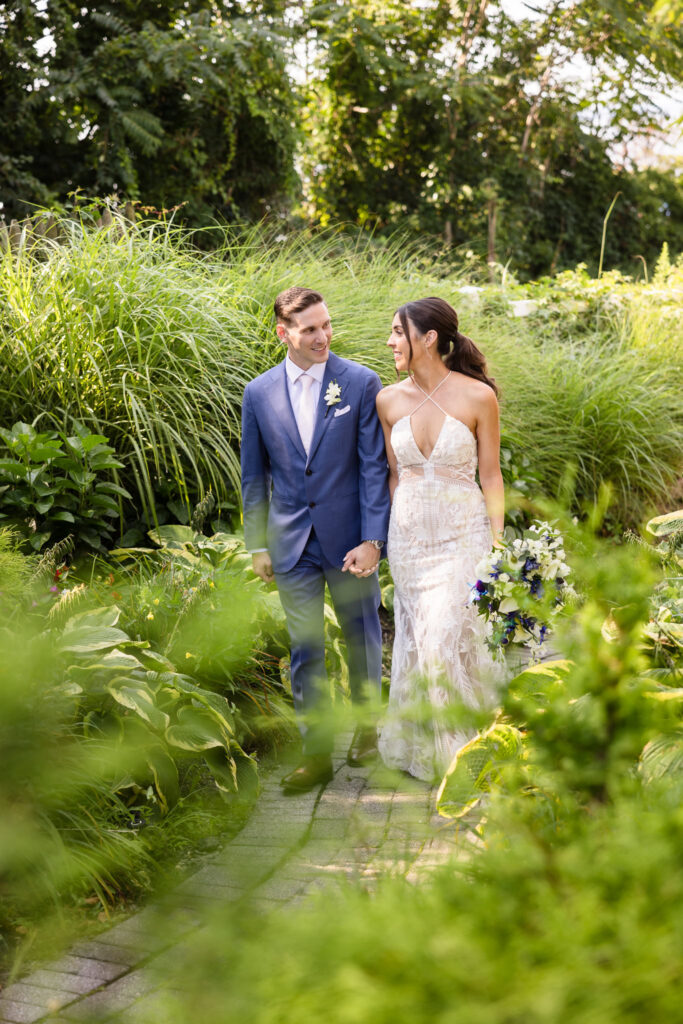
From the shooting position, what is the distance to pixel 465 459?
398 cm

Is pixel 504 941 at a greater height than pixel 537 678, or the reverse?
pixel 504 941

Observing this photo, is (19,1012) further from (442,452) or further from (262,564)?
(442,452)

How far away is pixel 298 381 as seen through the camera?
3.97 metres

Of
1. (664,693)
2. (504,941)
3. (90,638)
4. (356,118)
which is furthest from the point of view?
(356,118)

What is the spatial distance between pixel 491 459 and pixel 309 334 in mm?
942

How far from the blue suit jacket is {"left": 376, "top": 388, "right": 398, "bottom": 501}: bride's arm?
62mm

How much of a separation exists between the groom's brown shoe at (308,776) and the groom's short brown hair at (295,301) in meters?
1.79

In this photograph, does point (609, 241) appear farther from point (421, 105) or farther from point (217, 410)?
point (217, 410)

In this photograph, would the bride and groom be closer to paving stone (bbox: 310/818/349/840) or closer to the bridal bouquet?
paving stone (bbox: 310/818/349/840)

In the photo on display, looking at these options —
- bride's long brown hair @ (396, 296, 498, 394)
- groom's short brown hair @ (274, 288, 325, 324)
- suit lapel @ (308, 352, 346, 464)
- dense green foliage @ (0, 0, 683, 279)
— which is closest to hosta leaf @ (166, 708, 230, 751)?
suit lapel @ (308, 352, 346, 464)

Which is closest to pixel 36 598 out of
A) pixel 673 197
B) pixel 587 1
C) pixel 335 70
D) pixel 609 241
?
pixel 335 70

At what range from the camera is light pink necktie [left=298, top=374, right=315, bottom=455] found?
3953mm

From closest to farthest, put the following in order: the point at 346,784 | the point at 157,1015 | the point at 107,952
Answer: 1. the point at 157,1015
2. the point at 107,952
3. the point at 346,784

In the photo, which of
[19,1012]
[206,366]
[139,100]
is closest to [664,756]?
[19,1012]
